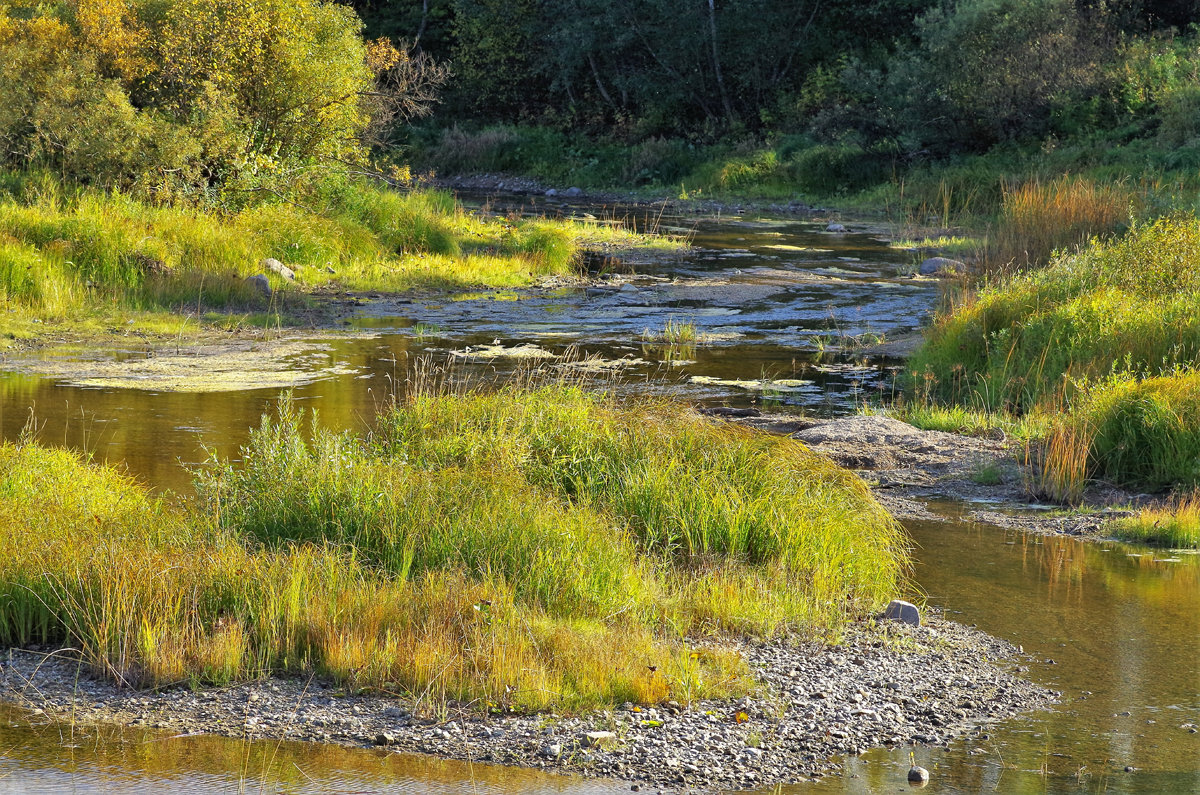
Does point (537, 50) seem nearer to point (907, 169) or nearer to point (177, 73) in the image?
point (907, 169)

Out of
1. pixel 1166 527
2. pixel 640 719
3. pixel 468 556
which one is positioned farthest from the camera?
pixel 1166 527

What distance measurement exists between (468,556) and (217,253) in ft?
43.2

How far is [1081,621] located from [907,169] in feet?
101

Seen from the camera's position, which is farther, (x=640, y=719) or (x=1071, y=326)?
(x=1071, y=326)

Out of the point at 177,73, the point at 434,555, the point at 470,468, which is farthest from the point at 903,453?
the point at 177,73

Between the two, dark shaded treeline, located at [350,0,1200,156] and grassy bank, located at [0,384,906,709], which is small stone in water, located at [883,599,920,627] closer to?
grassy bank, located at [0,384,906,709]

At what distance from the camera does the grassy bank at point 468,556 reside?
6.45m

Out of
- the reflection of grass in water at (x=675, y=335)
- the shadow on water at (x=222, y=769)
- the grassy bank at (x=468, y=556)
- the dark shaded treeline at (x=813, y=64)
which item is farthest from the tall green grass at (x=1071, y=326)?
the dark shaded treeline at (x=813, y=64)

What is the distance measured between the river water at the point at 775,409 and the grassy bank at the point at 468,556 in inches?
25.3

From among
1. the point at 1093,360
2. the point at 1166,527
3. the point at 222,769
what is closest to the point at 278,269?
the point at 1093,360

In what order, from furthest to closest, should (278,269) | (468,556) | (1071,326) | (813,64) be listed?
(813,64)
(278,269)
(1071,326)
(468,556)

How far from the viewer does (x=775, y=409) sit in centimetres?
1377

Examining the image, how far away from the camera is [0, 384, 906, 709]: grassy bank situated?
21.1 feet

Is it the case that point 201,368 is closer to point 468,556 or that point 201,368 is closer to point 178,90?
point 468,556
